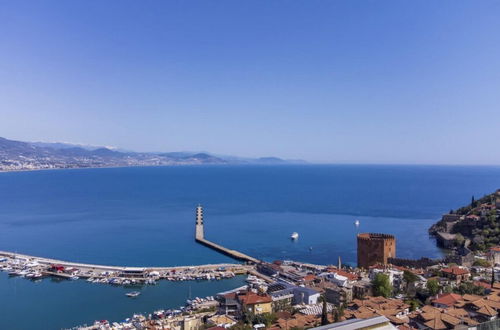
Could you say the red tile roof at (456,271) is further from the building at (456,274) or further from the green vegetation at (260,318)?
the green vegetation at (260,318)

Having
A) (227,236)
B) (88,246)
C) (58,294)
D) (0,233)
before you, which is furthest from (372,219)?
(0,233)

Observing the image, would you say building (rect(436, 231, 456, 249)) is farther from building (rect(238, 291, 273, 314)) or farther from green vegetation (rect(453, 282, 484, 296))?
building (rect(238, 291, 273, 314))

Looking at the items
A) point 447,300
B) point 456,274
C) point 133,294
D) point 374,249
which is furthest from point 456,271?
point 133,294

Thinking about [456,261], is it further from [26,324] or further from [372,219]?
[372,219]

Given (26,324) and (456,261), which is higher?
(456,261)

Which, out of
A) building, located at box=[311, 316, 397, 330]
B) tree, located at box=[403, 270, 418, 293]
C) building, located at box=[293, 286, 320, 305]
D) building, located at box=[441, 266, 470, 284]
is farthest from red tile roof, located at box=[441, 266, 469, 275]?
building, located at box=[311, 316, 397, 330]

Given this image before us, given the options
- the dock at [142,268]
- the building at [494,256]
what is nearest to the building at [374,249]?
the building at [494,256]
